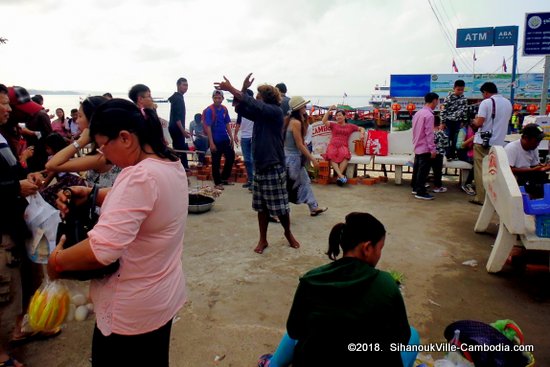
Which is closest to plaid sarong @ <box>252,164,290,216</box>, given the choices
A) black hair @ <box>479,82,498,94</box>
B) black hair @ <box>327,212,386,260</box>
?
black hair @ <box>327,212,386,260</box>

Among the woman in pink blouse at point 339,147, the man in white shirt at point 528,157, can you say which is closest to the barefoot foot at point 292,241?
the man in white shirt at point 528,157

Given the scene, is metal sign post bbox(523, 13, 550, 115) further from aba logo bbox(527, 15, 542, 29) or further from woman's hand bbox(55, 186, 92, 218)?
woman's hand bbox(55, 186, 92, 218)

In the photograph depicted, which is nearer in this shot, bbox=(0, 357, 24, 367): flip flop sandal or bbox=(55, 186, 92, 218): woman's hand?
bbox=(55, 186, 92, 218): woman's hand

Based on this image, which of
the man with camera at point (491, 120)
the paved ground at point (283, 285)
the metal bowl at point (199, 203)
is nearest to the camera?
the paved ground at point (283, 285)

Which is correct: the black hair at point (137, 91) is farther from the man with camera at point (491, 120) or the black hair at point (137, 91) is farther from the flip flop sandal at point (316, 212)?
the man with camera at point (491, 120)

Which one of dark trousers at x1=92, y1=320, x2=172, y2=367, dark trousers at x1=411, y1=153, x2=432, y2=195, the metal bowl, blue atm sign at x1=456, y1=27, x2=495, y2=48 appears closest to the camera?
dark trousers at x1=92, y1=320, x2=172, y2=367

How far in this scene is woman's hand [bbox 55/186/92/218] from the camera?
5.58ft

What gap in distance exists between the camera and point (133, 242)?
1591mm

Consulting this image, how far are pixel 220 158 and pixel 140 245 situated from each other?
21.7 feet

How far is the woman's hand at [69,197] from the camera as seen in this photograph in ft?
5.58

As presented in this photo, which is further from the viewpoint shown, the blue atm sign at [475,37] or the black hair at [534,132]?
the blue atm sign at [475,37]

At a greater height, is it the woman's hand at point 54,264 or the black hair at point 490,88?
the black hair at point 490,88

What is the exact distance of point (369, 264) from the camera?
1834 millimetres

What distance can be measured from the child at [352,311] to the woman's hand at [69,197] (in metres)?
1.08
